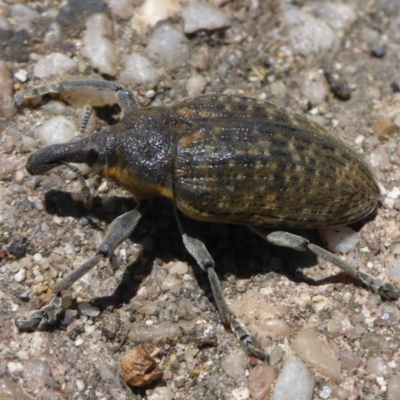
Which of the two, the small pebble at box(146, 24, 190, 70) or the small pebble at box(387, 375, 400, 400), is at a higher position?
the small pebble at box(146, 24, 190, 70)

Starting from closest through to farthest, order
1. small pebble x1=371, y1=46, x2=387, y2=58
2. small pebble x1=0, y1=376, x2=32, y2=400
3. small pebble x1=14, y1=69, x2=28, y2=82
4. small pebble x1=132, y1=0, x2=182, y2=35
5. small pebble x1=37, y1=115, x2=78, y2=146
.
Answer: small pebble x1=0, y1=376, x2=32, y2=400 < small pebble x1=37, y1=115, x2=78, y2=146 < small pebble x1=14, y1=69, x2=28, y2=82 < small pebble x1=132, y1=0, x2=182, y2=35 < small pebble x1=371, y1=46, x2=387, y2=58

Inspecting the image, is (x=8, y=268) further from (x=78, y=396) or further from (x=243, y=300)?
(x=243, y=300)

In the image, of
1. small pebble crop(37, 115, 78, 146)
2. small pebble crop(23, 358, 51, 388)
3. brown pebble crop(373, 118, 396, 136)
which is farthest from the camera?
brown pebble crop(373, 118, 396, 136)

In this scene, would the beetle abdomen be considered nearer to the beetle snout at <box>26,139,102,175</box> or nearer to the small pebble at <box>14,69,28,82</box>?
the beetle snout at <box>26,139,102,175</box>

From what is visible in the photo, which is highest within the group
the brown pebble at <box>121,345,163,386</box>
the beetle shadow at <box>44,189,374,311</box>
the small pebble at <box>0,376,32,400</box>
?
the beetle shadow at <box>44,189,374,311</box>

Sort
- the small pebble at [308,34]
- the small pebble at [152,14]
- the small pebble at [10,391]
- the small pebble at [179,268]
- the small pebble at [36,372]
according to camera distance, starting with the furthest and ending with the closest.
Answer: the small pebble at [308,34]
the small pebble at [152,14]
the small pebble at [179,268]
the small pebble at [36,372]
the small pebble at [10,391]

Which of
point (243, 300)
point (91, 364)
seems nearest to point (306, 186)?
point (243, 300)

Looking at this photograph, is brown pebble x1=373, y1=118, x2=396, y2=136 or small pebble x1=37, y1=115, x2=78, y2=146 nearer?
small pebble x1=37, y1=115, x2=78, y2=146

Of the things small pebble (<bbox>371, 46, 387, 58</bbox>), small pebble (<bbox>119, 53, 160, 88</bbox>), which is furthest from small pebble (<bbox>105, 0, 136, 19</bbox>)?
small pebble (<bbox>371, 46, 387, 58</bbox>)

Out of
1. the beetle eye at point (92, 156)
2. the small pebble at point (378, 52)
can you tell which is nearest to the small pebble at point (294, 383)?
the beetle eye at point (92, 156)

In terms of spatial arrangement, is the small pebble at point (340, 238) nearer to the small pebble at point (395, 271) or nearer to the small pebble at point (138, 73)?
the small pebble at point (395, 271)
